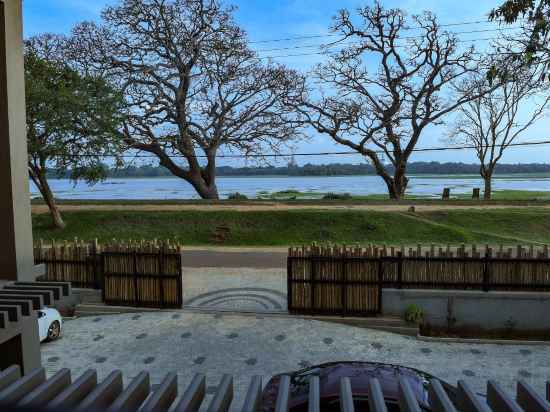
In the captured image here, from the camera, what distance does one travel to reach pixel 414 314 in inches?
400

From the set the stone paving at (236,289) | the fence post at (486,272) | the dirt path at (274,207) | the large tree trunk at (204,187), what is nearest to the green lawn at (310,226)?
the dirt path at (274,207)

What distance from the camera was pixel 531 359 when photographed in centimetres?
843

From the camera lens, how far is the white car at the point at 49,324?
9.04 meters

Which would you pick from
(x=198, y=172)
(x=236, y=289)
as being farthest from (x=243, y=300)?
(x=198, y=172)

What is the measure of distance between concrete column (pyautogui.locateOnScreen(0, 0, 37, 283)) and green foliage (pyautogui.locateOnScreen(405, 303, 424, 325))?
8.23m

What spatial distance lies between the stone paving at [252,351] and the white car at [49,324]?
202mm

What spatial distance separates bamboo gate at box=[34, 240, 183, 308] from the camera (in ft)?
36.7

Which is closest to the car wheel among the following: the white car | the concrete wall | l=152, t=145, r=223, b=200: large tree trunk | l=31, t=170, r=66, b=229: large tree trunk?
the white car

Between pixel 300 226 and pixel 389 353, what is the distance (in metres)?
13.5

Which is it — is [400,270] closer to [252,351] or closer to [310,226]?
[252,351]

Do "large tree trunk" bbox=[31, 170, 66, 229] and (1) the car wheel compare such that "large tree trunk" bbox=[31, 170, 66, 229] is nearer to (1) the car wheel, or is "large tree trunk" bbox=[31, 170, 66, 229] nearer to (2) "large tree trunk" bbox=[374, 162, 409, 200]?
(1) the car wheel

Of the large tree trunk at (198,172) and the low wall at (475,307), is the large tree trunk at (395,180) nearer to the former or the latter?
the large tree trunk at (198,172)

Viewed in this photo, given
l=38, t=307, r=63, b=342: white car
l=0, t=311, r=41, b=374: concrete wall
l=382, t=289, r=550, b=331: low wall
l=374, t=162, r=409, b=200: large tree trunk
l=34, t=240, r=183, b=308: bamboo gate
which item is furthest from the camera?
l=374, t=162, r=409, b=200: large tree trunk

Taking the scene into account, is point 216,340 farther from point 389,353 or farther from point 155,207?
point 155,207
